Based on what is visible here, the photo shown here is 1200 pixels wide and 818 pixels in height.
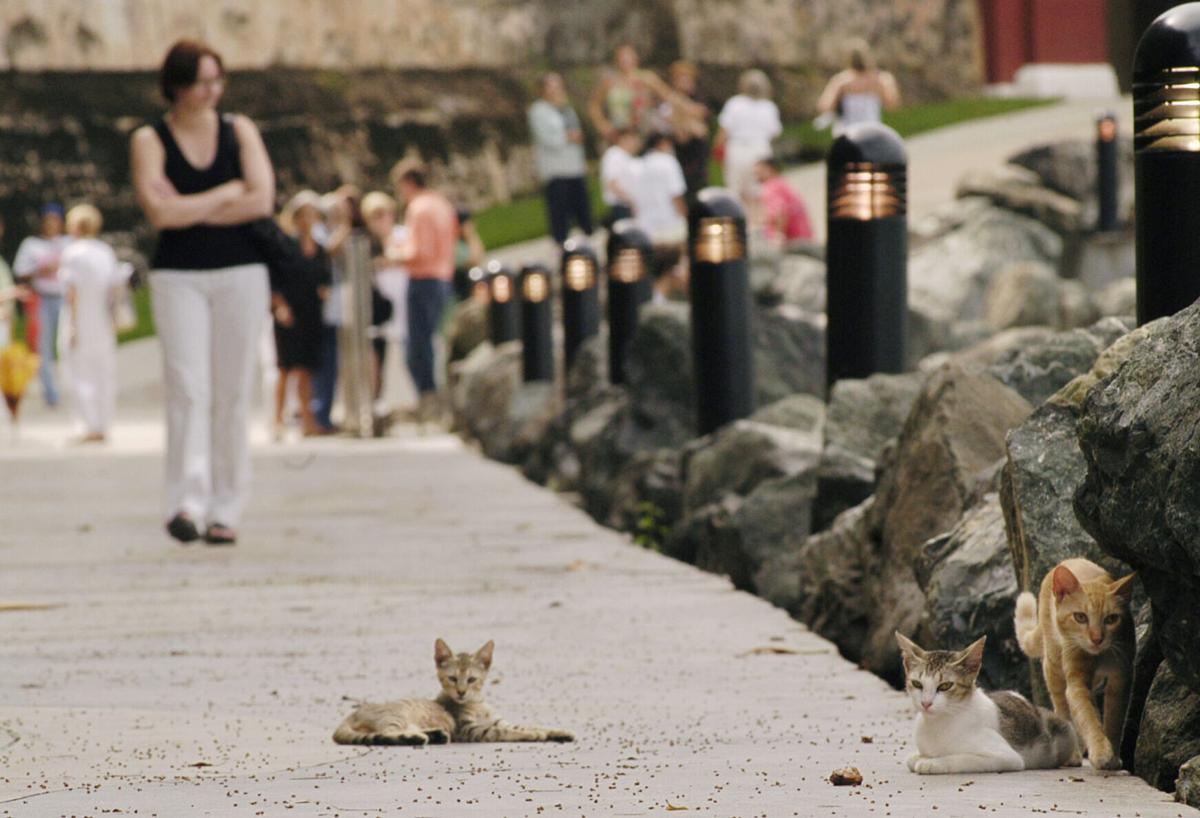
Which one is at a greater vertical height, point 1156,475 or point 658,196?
point 658,196

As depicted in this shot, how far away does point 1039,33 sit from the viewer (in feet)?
135

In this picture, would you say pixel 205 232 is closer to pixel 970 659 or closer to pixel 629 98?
pixel 970 659

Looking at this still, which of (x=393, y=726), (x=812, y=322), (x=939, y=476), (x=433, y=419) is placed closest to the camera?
(x=393, y=726)

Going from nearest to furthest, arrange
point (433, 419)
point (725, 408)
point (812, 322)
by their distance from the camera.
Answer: point (725, 408)
point (812, 322)
point (433, 419)

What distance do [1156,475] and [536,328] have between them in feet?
42.5

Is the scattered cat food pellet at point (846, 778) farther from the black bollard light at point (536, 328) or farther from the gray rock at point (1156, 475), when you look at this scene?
the black bollard light at point (536, 328)

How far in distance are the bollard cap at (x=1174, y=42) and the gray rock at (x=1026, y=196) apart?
18192mm

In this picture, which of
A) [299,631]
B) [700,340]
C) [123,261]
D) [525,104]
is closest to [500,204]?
[525,104]

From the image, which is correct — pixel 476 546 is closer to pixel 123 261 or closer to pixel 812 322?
pixel 812 322

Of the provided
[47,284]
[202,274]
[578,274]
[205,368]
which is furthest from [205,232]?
[47,284]

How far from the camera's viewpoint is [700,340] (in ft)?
35.8

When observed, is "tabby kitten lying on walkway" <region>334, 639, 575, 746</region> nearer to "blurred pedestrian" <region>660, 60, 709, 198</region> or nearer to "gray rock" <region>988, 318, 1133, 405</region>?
"gray rock" <region>988, 318, 1133, 405</region>

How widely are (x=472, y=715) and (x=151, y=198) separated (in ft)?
14.8

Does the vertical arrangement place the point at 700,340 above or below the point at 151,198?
below
